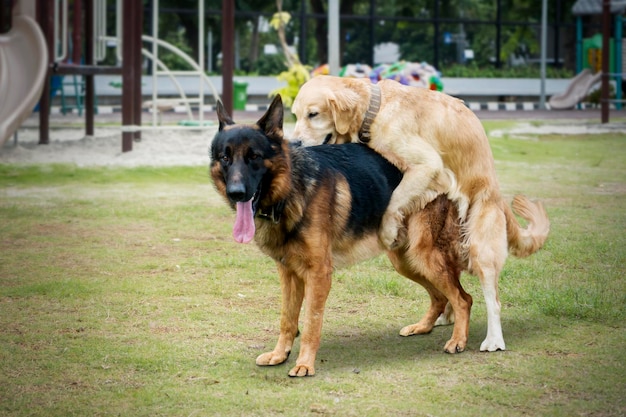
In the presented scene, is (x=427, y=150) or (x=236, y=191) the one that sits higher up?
(x=427, y=150)

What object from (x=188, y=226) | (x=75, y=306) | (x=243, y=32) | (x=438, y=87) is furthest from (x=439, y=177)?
(x=243, y=32)

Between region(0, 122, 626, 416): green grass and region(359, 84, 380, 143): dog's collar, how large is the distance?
45.0 inches

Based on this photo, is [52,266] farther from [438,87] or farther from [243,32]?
[243,32]

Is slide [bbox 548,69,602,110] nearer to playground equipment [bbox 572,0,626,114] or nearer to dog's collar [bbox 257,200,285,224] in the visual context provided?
playground equipment [bbox 572,0,626,114]

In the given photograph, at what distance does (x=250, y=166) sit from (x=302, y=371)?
1049mm

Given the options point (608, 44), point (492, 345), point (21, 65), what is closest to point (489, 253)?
point (492, 345)

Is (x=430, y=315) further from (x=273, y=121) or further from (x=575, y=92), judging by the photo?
(x=575, y=92)

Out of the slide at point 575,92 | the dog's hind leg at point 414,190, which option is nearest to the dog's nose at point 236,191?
the dog's hind leg at point 414,190

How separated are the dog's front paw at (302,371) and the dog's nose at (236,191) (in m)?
0.89

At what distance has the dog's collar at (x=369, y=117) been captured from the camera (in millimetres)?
5527

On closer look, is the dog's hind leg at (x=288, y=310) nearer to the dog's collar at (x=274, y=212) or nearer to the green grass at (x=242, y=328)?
the green grass at (x=242, y=328)

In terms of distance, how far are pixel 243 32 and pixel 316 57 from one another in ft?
8.01

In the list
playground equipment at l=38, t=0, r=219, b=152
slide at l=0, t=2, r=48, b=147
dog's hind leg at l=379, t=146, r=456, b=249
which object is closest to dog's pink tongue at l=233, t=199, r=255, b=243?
dog's hind leg at l=379, t=146, r=456, b=249

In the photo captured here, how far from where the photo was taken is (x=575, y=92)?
2742 cm
